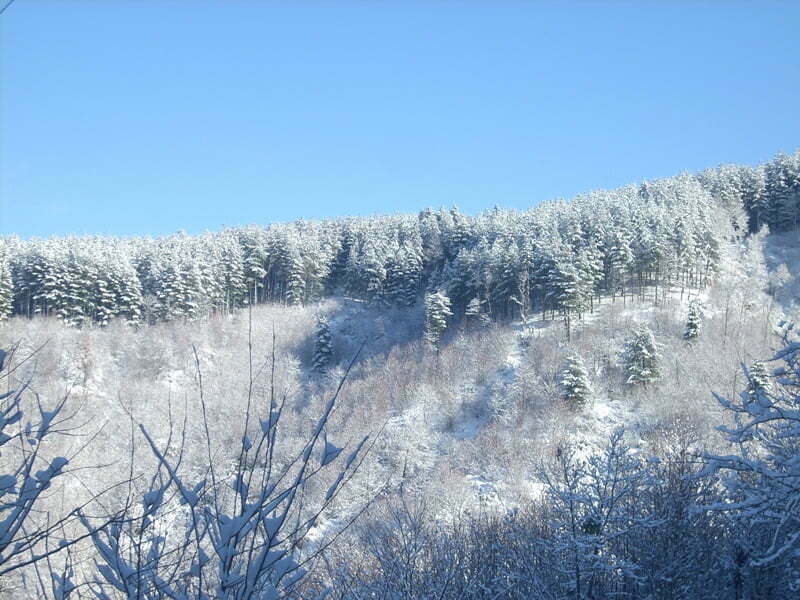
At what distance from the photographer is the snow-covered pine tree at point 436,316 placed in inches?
2035

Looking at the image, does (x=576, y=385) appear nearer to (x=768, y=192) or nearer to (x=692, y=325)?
(x=692, y=325)

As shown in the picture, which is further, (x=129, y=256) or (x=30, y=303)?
(x=129, y=256)

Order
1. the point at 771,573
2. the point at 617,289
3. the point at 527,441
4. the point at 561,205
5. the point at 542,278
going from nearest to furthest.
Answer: the point at 771,573 < the point at 527,441 < the point at 542,278 < the point at 617,289 < the point at 561,205

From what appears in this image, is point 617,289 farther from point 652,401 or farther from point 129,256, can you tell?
point 129,256

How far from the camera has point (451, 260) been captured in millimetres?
67562

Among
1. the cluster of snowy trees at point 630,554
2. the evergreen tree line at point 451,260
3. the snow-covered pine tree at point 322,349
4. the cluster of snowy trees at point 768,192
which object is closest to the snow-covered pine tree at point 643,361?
the evergreen tree line at point 451,260

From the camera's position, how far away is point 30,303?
5578 cm

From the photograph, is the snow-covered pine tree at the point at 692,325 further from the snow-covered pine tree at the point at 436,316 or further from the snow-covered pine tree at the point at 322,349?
the snow-covered pine tree at the point at 322,349

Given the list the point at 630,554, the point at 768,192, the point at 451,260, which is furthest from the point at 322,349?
the point at 768,192

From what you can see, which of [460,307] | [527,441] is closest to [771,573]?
[527,441]

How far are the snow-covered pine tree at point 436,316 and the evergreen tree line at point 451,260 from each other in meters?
2.61

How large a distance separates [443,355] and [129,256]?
1509 inches

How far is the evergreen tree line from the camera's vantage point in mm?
52688

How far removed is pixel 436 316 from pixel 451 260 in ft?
55.3
